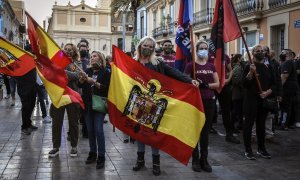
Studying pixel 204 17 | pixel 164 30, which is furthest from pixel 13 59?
pixel 164 30

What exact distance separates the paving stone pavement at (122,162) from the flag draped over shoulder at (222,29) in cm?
143

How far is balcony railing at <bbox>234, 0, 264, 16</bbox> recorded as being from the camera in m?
19.1

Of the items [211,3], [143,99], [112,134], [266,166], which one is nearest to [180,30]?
[143,99]

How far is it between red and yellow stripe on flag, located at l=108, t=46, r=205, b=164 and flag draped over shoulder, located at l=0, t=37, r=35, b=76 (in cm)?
222

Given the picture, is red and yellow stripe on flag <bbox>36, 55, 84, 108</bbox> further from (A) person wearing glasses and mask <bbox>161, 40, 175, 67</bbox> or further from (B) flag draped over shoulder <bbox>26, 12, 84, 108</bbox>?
(A) person wearing glasses and mask <bbox>161, 40, 175, 67</bbox>

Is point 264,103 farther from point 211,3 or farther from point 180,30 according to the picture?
point 211,3

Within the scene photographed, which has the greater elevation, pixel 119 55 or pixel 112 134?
pixel 119 55

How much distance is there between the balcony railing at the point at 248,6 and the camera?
19062 mm

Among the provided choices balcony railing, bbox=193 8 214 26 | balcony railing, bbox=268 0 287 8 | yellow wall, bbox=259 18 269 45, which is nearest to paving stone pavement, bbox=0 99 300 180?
balcony railing, bbox=268 0 287 8

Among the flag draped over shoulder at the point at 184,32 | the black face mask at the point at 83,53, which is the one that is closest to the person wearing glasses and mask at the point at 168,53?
the black face mask at the point at 83,53

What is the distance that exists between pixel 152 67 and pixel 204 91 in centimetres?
89

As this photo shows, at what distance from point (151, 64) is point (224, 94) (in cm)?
327

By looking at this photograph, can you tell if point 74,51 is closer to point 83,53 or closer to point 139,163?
point 83,53

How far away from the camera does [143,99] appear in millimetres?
6148
